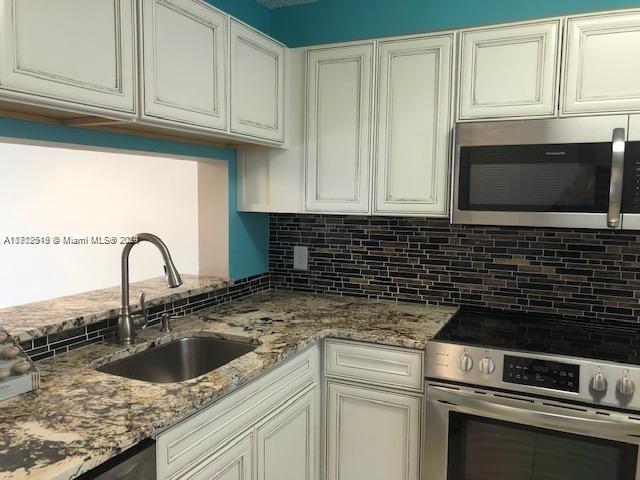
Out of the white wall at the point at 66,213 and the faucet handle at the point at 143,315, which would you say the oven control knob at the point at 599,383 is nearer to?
the faucet handle at the point at 143,315

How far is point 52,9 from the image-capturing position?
4.33ft

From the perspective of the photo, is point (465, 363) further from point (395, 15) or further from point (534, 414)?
point (395, 15)

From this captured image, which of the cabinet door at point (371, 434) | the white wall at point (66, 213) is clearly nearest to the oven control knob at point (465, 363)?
the cabinet door at point (371, 434)

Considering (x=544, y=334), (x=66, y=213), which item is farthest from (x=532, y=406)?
(x=66, y=213)

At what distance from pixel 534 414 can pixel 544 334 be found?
401 mm

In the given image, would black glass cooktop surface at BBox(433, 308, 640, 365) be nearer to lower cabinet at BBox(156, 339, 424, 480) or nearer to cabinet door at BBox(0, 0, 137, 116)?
lower cabinet at BBox(156, 339, 424, 480)

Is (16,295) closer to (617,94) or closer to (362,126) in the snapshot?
(362,126)

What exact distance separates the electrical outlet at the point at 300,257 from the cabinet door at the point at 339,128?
1.36 ft

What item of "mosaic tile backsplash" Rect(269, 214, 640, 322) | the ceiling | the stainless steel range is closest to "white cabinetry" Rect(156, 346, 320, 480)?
the stainless steel range

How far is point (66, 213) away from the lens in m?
3.46

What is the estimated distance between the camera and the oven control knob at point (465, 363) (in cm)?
188

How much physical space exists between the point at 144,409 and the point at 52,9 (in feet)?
3.56

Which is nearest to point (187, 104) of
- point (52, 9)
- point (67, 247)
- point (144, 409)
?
point (52, 9)

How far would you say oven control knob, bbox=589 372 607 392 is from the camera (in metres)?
1.70
